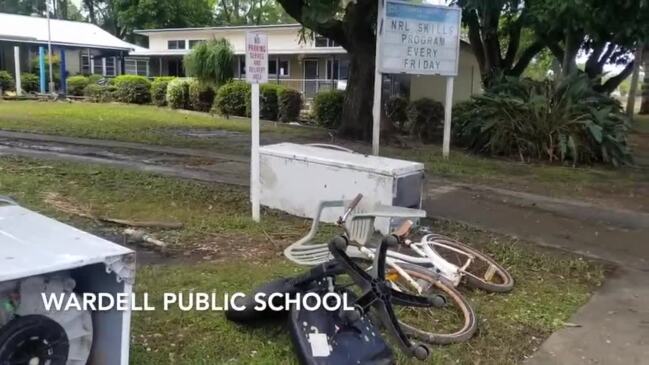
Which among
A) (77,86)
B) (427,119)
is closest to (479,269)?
(427,119)

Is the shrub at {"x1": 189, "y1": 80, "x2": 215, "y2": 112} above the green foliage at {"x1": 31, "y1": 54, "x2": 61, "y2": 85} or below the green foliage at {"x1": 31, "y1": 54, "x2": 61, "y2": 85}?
below

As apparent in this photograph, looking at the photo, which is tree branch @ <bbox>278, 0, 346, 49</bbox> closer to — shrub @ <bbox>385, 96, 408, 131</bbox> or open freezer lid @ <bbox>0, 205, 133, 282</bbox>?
shrub @ <bbox>385, 96, 408, 131</bbox>

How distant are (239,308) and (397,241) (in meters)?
1.05

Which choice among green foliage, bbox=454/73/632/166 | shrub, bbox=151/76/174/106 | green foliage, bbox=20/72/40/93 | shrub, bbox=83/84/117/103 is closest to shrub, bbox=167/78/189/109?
shrub, bbox=151/76/174/106

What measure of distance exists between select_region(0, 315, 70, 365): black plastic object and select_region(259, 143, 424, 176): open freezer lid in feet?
11.9

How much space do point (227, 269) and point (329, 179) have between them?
175 cm

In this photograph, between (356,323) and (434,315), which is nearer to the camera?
(356,323)

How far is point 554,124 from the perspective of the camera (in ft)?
38.9

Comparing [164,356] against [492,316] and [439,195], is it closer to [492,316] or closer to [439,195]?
[492,316]

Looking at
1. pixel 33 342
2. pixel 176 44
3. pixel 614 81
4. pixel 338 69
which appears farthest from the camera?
pixel 176 44

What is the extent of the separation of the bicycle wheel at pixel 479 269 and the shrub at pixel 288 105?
13.5 metres

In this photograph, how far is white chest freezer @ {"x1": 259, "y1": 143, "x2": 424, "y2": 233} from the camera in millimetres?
5785

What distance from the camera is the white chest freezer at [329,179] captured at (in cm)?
579

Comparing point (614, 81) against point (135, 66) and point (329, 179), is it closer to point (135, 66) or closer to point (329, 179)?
point (329, 179)
